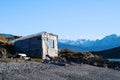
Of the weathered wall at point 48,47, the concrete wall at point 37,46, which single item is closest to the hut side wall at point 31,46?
the concrete wall at point 37,46

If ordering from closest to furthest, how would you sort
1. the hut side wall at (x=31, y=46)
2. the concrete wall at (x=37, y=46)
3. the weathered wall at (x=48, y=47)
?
the concrete wall at (x=37, y=46) < the hut side wall at (x=31, y=46) < the weathered wall at (x=48, y=47)

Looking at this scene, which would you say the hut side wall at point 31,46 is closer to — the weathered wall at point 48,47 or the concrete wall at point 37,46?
the concrete wall at point 37,46

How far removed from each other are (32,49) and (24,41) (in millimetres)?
2595

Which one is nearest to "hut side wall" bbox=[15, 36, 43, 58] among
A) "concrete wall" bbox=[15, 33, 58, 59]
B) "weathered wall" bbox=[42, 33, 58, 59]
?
"concrete wall" bbox=[15, 33, 58, 59]

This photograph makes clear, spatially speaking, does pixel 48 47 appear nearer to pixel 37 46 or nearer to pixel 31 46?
pixel 37 46

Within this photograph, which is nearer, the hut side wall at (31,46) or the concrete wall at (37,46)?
the concrete wall at (37,46)

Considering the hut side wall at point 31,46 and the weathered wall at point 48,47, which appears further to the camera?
the weathered wall at point 48,47

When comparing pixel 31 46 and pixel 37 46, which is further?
pixel 31 46

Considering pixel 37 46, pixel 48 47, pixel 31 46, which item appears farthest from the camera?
pixel 48 47

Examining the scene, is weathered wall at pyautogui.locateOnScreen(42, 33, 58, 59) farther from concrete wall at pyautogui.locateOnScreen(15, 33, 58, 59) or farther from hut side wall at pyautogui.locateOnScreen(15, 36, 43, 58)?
hut side wall at pyautogui.locateOnScreen(15, 36, 43, 58)

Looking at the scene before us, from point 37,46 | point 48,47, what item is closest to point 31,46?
point 37,46

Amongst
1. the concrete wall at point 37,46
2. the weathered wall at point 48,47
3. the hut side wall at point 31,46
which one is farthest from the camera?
the weathered wall at point 48,47

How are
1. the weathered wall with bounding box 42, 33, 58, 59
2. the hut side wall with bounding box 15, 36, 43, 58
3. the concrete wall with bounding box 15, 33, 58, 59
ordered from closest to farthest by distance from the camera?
1. the concrete wall with bounding box 15, 33, 58, 59
2. the hut side wall with bounding box 15, 36, 43, 58
3. the weathered wall with bounding box 42, 33, 58, 59

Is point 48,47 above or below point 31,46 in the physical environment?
below
